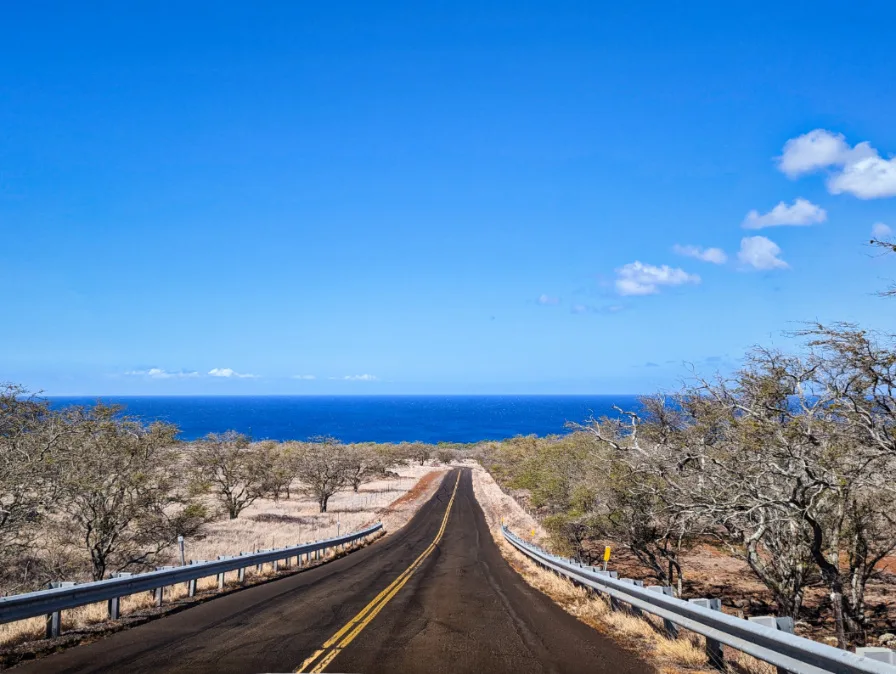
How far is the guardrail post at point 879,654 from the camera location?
420cm

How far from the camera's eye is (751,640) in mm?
5828

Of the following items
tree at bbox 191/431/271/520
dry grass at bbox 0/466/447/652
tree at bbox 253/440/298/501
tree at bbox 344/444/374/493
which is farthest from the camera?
tree at bbox 344/444/374/493

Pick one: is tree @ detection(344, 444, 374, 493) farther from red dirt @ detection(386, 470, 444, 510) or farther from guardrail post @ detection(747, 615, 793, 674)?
guardrail post @ detection(747, 615, 793, 674)

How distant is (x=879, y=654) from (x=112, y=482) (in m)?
19.7

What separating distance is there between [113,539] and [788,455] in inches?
751

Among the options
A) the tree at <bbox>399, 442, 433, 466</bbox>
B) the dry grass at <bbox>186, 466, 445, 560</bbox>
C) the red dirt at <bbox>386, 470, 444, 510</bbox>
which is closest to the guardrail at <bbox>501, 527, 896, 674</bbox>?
the dry grass at <bbox>186, 466, 445, 560</bbox>

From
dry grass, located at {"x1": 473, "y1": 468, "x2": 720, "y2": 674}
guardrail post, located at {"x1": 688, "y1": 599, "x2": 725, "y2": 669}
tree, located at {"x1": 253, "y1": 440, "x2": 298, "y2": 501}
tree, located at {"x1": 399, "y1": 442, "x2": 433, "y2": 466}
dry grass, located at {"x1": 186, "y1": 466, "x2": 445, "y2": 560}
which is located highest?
guardrail post, located at {"x1": 688, "y1": 599, "x2": 725, "y2": 669}

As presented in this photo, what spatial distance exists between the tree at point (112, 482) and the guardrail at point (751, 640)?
14.8m

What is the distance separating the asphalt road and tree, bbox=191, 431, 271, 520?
79.4 feet

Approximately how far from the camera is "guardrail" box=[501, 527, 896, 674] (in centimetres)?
435

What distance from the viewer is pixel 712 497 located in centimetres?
1080

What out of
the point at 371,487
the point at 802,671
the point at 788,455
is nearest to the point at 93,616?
the point at 802,671

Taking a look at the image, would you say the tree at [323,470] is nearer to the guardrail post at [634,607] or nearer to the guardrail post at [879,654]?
the guardrail post at [634,607]

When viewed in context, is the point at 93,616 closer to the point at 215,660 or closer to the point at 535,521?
the point at 215,660
